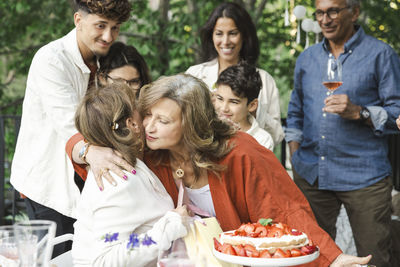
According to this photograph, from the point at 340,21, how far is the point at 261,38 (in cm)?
336

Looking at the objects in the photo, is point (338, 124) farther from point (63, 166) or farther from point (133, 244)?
point (133, 244)

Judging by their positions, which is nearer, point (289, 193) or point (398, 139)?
point (289, 193)

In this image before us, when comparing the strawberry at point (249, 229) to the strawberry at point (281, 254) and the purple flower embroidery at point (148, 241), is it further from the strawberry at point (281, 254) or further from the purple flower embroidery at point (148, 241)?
the purple flower embroidery at point (148, 241)

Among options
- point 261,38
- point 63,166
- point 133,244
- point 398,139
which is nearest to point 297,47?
point 261,38

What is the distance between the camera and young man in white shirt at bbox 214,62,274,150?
11.1 ft

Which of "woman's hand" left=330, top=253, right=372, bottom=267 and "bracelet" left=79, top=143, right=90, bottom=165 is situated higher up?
"bracelet" left=79, top=143, right=90, bottom=165

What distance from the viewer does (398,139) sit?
509 centimetres

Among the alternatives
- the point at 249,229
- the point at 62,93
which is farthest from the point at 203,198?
the point at 62,93

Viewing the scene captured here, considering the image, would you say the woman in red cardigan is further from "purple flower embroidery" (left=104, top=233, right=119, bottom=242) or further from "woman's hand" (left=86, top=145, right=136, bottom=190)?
"purple flower embroidery" (left=104, top=233, right=119, bottom=242)

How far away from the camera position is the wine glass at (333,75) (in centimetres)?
335

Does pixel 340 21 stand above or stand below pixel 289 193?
above

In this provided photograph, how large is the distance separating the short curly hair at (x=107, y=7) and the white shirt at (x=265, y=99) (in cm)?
100

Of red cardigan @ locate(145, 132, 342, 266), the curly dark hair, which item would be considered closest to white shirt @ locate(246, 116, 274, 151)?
the curly dark hair

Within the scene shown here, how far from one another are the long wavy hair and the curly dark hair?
27 centimetres
